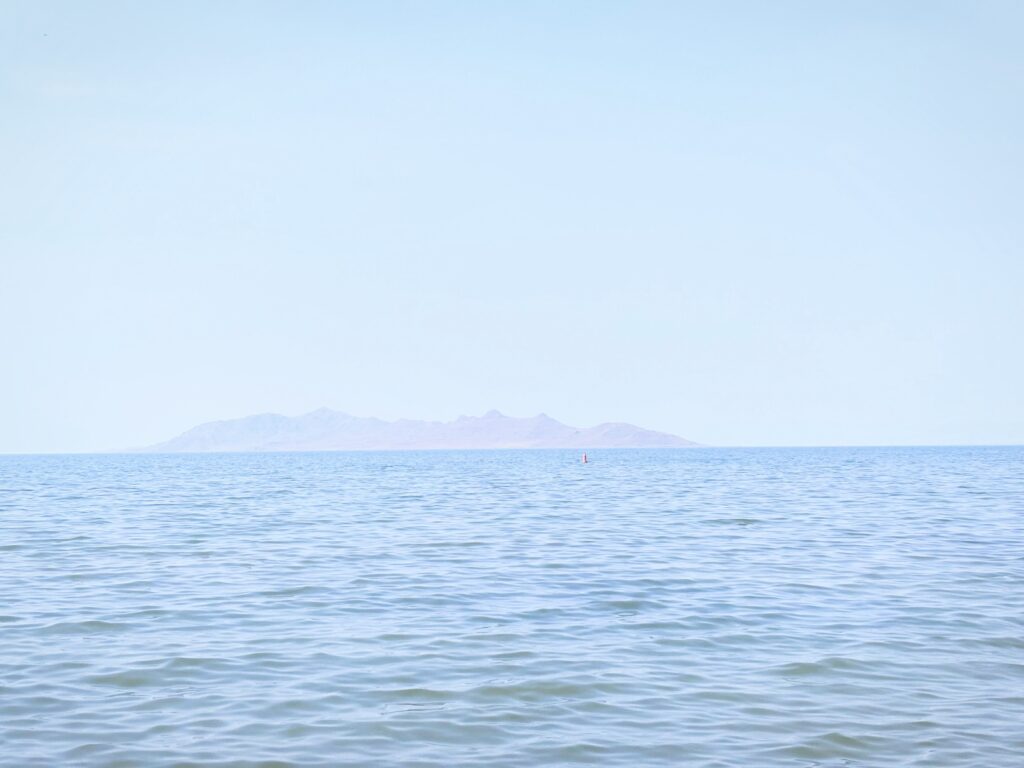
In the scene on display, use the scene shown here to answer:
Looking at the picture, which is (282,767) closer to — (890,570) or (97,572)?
(97,572)

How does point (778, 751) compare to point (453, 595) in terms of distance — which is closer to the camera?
point (778, 751)

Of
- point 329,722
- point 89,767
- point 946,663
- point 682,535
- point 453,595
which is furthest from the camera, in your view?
point 682,535

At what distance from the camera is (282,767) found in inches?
368

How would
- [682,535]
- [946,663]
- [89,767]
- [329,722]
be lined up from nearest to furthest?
[89,767] → [329,722] → [946,663] → [682,535]

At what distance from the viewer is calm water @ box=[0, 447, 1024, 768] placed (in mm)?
10078

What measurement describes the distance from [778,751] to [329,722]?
433cm

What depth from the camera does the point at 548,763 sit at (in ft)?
31.1

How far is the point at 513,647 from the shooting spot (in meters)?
14.0

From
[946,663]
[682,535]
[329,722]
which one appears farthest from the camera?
[682,535]

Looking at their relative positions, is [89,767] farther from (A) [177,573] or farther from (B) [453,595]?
(A) [177,573]

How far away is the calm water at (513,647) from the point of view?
10.1 m

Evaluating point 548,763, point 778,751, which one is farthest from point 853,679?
point 548,763

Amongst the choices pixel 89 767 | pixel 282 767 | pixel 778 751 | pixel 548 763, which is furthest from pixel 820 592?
pixel 89 767

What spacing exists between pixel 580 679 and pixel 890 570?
37.4 ft
